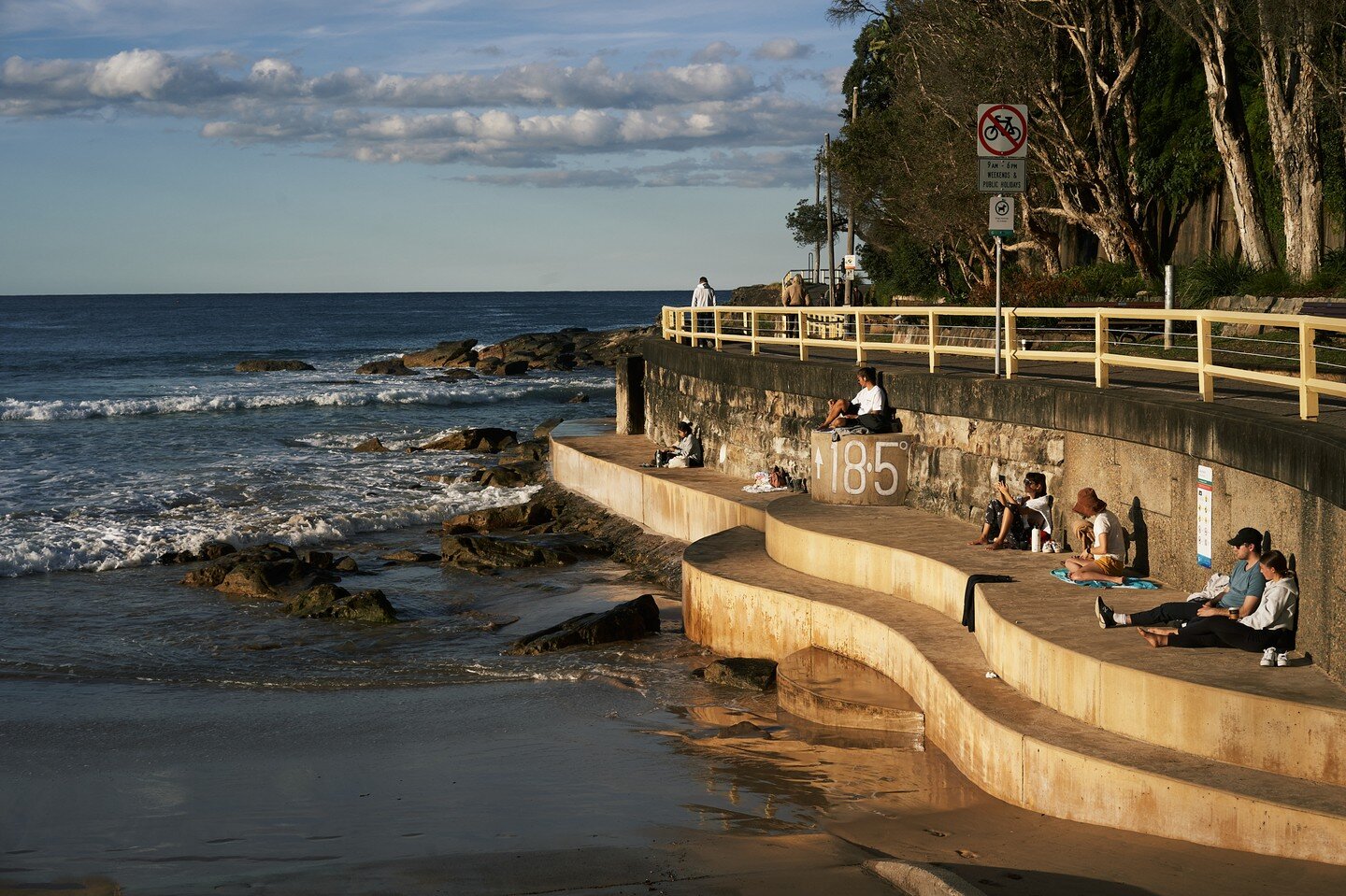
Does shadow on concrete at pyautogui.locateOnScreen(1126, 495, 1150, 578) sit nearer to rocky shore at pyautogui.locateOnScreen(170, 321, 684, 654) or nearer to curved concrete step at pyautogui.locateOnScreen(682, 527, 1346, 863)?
curved concrete step at pyautogui.locateOnScreen(682, 527, 1346, 863)

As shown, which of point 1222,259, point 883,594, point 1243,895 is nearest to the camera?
point 1243,895

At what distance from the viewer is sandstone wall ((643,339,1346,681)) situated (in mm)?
8383

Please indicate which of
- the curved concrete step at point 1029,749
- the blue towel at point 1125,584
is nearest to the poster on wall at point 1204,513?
the blue towel at point 1125,584

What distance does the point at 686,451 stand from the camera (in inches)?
866

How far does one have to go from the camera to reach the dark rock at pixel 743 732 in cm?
1108

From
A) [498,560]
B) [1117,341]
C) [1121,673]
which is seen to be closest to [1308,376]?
[1121,673]

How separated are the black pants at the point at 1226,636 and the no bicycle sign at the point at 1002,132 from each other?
605 centimetres

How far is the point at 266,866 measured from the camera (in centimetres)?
821

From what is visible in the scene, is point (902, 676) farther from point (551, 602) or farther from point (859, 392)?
point (551, 602)

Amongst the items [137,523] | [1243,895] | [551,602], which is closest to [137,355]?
[137,523]

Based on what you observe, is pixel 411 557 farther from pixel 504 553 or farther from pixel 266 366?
pixel 266 366

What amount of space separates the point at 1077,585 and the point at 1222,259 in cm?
1352

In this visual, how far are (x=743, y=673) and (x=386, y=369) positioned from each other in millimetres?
59551

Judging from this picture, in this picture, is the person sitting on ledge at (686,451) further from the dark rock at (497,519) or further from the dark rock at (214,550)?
the dark rock at (214,550)
